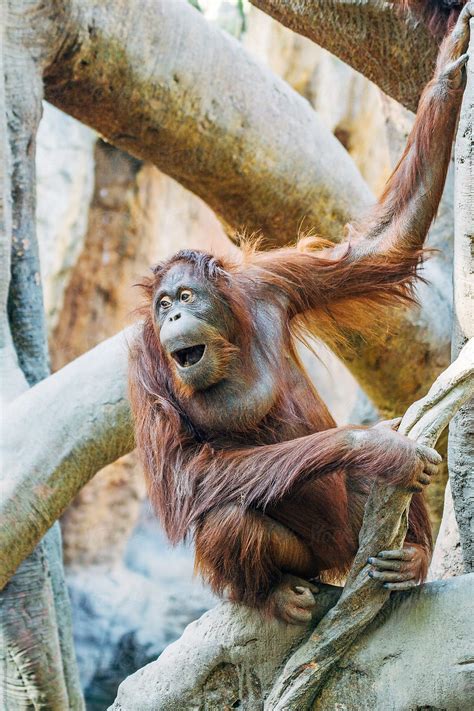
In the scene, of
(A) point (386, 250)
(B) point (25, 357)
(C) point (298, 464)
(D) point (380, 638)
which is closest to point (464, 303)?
(A) point (386, 250)

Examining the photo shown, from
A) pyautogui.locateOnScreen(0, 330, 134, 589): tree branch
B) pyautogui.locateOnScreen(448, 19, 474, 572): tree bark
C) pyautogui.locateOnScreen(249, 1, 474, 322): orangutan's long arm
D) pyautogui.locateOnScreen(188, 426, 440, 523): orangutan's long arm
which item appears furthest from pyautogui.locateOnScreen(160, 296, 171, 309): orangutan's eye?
pyautogui.locateOnScreen(0, 330, 134, 589): tree branch

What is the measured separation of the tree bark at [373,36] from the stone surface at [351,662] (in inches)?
86.7

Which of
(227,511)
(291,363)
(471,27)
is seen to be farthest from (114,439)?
(471,27)

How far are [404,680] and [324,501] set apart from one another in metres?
0.56

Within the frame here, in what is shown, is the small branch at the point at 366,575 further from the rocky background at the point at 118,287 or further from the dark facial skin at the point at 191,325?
the rocky background at the point at 118,287

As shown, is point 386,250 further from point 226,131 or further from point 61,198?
point 61,198

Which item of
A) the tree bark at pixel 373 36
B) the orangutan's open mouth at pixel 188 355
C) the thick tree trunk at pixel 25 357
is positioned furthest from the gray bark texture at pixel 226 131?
the orangutan's open mouth at pixel 188 355

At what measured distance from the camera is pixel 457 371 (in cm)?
242

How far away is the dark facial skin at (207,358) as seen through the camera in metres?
2.98

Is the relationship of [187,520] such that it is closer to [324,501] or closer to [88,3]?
[324,501]

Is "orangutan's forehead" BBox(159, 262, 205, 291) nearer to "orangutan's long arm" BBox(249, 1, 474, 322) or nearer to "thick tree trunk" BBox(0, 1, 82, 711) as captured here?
"orangutan's long arm" BBox(249, 1, 474, 322)

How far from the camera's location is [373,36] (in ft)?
13.0

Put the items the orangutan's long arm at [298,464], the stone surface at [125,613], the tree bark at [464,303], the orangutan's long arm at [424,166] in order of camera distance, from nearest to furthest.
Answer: the orangutan's long arm at [298,464] → the tree bark at [464,303] → the orangutan's long arm at [424,166] → the stone surface at [125,613]

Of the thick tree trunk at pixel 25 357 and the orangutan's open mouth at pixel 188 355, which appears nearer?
the orangutan's open mouth at pixel 188 355
